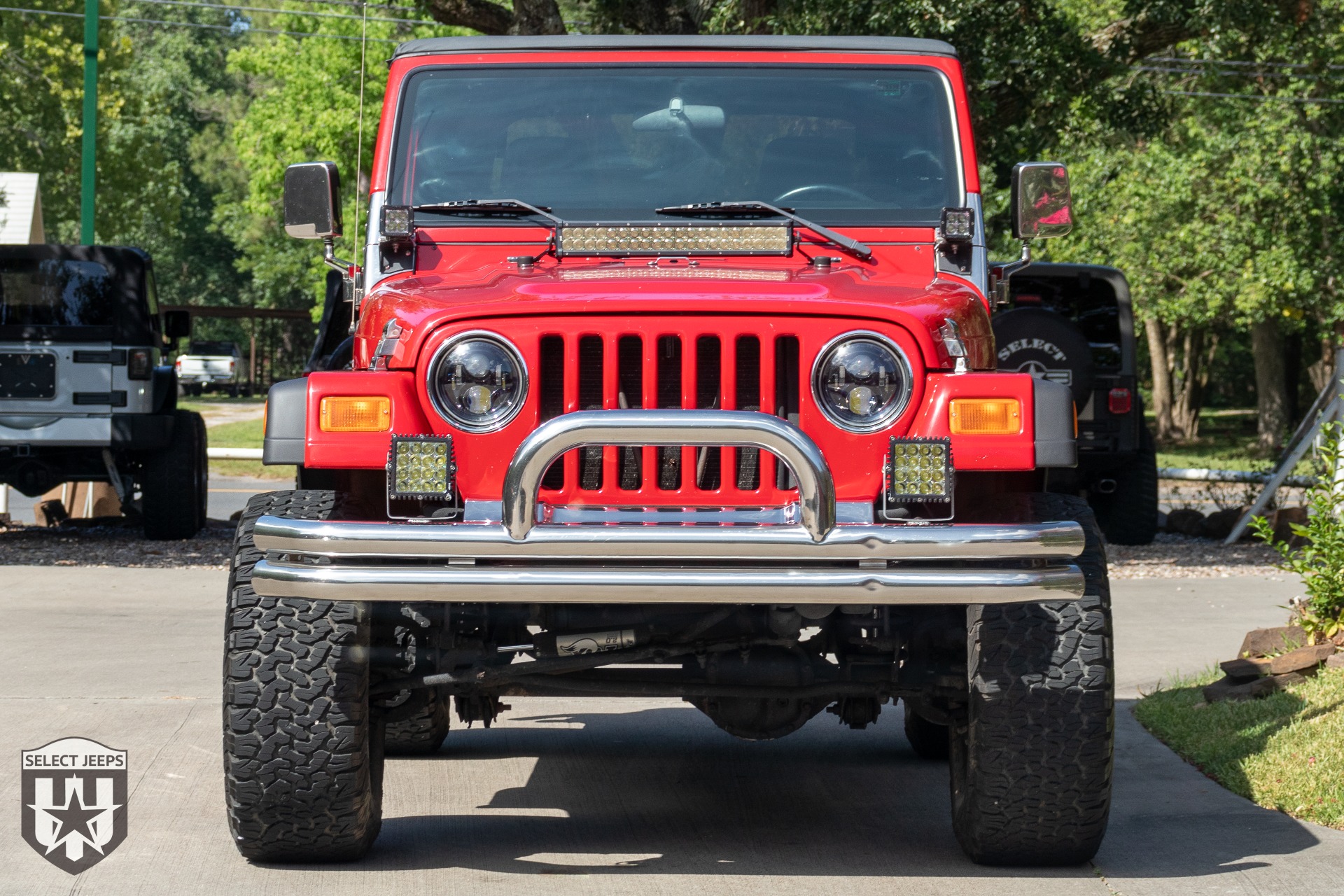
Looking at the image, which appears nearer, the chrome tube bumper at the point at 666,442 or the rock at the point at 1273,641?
the chrome tube bumper at the point at 666,442

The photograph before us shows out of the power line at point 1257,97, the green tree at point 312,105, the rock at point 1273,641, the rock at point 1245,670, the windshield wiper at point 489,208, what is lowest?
the rock at point 1245,670

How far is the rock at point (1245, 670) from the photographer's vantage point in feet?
22.1

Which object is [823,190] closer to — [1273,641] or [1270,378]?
[1273,641]

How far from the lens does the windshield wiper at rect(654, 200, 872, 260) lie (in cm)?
496

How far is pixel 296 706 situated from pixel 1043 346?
324 inches

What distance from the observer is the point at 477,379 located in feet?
13.9

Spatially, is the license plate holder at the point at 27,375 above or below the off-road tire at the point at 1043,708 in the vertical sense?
above

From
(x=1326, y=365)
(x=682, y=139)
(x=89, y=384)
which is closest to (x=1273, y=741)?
(x=682, y=139)

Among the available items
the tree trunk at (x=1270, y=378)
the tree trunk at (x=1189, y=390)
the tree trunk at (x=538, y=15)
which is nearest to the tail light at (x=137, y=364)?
the tree trunk at (x=538, y=15)

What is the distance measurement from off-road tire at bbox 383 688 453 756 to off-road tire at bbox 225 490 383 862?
62.0 inches

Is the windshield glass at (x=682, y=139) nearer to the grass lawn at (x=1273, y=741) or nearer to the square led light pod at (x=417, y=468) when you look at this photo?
the square led light pod at (x=417, y=468)

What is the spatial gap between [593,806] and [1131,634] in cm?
458

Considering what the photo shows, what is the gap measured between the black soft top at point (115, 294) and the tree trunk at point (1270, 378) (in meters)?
23.0

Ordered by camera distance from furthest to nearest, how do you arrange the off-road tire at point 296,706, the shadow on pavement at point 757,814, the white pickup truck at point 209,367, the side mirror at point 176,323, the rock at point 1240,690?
the white pickup truck at point 209,367, the side mirror at point 176,323, the rock at point 1240,690, the shadow on pavement at point 757,814, the off-road tire at point 296,706
